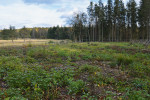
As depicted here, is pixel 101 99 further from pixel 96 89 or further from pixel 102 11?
pixel 102 11

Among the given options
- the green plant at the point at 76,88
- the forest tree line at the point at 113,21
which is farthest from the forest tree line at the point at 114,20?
the green plant at the point at 76,88

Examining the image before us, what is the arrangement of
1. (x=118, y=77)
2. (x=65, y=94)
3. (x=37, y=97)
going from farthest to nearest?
(x=118, y=77) < (x=65, y=94) < (x=37, y=97)

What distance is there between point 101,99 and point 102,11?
42.1 m

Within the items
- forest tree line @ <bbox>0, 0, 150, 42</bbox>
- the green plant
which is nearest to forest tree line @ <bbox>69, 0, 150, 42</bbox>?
forest tree line @ <bbox>0, 0, 150, 42</bbox>

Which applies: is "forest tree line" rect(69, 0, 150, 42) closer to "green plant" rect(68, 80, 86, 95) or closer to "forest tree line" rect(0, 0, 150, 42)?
"forest tree line" rect(0, 0, 150, 42)

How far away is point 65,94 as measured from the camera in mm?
4277

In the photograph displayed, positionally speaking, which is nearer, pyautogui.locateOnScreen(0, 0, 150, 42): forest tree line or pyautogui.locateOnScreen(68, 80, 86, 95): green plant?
pyautogui.locateOnScreen(68, 80, 86, 95): green plant

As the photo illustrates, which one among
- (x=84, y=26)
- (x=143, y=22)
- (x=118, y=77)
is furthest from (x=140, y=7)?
(x=118, y=77)

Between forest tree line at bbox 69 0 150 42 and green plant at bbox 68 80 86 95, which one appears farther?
forest tree line at bbox 69 0 150 42

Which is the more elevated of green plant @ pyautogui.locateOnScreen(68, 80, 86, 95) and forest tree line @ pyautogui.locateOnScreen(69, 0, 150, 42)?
forest tree line @ pyautogui.locateOnScreen(69, 0, 150, 42)

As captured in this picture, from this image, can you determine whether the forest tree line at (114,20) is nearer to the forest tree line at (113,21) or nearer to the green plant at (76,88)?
the forest tree line at (113,21)

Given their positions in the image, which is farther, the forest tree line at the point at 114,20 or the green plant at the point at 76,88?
the forest tree line at the point at 114,20

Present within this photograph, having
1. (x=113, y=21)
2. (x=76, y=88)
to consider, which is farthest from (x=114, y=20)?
(x=76, y=88)

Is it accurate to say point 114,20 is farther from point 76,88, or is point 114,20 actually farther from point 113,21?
point 76,88
